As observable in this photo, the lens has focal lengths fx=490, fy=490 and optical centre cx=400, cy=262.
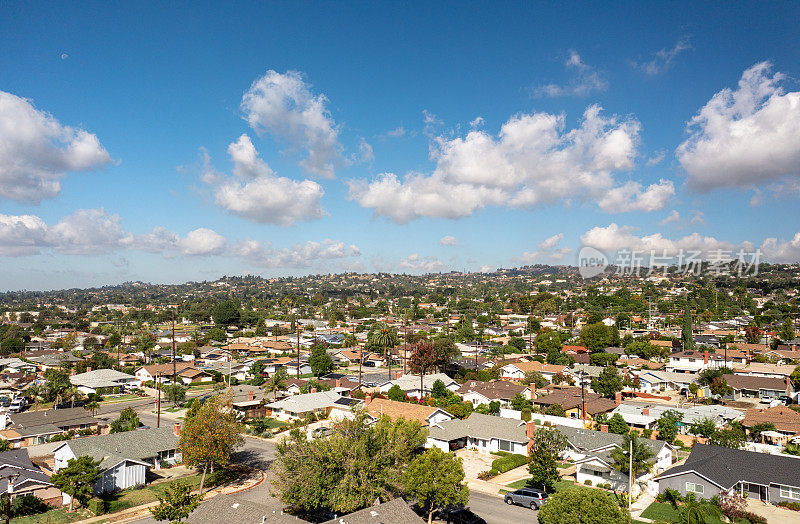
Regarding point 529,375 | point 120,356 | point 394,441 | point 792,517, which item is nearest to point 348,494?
point 394,441

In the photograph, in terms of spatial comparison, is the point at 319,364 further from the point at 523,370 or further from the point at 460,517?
the point at 460,517

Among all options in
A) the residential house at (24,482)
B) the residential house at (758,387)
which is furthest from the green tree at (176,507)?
the residential house at (758,387)

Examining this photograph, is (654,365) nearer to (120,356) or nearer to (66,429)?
(66,429)

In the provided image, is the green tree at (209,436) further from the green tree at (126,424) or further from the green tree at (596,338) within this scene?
the green tree at (596,338)

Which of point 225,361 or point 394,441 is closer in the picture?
point 394,441

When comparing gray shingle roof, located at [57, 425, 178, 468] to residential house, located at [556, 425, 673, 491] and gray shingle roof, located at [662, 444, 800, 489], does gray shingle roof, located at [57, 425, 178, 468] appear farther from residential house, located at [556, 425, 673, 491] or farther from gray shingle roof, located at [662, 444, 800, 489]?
gray shingle roof, located at [662, 444, 800, 489]

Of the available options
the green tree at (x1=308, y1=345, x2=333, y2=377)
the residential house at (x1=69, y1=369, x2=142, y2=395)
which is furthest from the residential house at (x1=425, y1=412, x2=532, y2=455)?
the residential house at (x1=69, y1=369, x2=142, y2=395)
